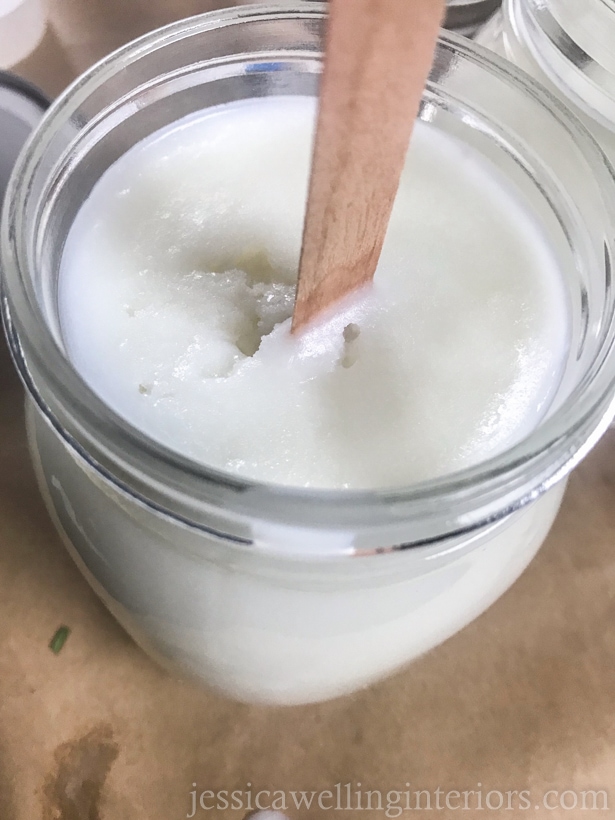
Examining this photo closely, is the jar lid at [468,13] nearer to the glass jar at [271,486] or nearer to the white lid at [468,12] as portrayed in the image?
the white lid at [468,12]

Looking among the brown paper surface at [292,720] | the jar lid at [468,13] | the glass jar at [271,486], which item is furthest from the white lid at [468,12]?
the brown paper surface at [292,720]

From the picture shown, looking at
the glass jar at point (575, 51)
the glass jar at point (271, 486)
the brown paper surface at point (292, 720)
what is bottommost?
the brown paper surface at point (292, 720)

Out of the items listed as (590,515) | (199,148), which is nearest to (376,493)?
(199,148)

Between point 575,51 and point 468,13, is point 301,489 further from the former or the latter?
point 468,13

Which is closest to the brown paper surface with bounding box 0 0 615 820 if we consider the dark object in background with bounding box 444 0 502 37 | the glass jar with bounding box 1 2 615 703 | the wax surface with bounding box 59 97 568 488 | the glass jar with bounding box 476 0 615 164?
the glass jar with bounding box 1 2 615 703

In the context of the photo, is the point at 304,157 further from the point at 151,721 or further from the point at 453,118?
the point at 151,721

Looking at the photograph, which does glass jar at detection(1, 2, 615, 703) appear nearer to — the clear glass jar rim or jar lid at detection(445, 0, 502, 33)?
the clear glass jar rim

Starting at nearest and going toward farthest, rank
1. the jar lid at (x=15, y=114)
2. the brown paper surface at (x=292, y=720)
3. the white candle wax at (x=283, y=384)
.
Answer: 1. the white candle wax at (x=283, y=384)
2. the brown paper surface at (x=292, y=720)
3. the jar lid at (x=15, y=114)
